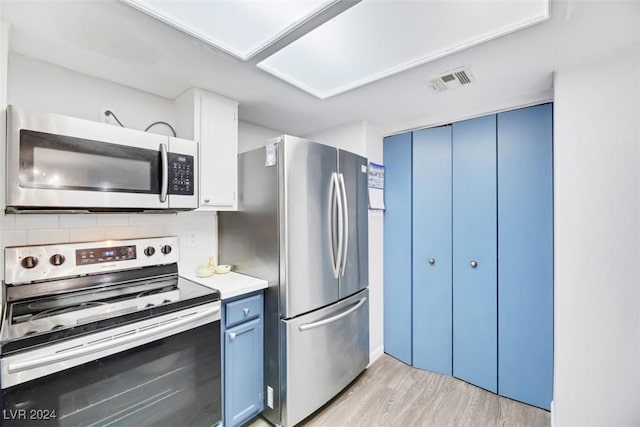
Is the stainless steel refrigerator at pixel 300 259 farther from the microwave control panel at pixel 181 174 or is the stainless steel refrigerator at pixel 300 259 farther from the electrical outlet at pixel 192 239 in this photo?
the microwave control panel at pixel 181 174

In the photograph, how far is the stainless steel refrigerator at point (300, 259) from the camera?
5.43 feet

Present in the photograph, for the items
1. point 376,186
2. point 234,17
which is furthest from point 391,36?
point 376,186

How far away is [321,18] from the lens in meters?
1.14

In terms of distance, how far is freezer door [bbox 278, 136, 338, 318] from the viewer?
165 centimetres

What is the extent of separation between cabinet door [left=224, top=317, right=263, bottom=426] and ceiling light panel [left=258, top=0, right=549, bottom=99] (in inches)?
62.6

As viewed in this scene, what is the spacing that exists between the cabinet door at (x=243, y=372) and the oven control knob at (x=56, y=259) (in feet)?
3.07

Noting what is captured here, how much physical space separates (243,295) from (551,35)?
2099 millimetres

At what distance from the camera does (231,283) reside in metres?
1.69

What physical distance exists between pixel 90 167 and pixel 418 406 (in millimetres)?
2498

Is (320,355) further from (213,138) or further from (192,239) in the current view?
(213,138)

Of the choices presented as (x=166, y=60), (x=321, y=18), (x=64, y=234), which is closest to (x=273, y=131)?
(x=166, y=60)

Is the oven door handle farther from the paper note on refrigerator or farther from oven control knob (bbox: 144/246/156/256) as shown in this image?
the paper note on refrigerator

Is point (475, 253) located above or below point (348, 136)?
below

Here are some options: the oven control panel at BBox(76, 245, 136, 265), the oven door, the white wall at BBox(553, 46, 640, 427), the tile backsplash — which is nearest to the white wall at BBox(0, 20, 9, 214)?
the tile backsplash
